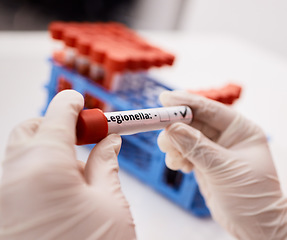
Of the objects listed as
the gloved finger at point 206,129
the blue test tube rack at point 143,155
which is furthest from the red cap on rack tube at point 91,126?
the blue test tube rack at point 143,155

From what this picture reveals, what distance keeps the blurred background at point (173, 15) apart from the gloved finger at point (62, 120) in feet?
10.7

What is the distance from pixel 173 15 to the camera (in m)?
4.48

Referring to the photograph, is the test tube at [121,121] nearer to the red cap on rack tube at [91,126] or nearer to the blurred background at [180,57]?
the red cap on rack tube at [91,126]

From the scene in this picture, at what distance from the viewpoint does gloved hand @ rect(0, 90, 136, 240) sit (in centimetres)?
49

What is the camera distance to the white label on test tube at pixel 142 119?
66cm

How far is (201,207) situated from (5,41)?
56.9 inches

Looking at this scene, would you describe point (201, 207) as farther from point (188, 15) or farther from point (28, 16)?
point (188, 15)

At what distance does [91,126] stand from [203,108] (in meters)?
0.38

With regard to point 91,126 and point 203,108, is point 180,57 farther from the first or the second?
point 91,126

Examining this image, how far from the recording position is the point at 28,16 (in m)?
3.78

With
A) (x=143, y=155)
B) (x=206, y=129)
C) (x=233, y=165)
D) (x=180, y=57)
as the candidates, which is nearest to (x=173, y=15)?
(x=180, y=57)

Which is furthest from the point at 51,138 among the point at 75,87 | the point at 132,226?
the point at 75,87

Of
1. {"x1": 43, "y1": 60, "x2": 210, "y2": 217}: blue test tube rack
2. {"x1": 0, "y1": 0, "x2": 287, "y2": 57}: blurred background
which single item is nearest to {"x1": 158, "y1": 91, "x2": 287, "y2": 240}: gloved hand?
{"x1": 43, "y1": 60, "x2": 210, "y2": 217}: blue test tube rack

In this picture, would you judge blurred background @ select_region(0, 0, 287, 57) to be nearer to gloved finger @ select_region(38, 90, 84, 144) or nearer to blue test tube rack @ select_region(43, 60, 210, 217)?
blue test tube rack @ select_region(43, 60, 210, 217)
